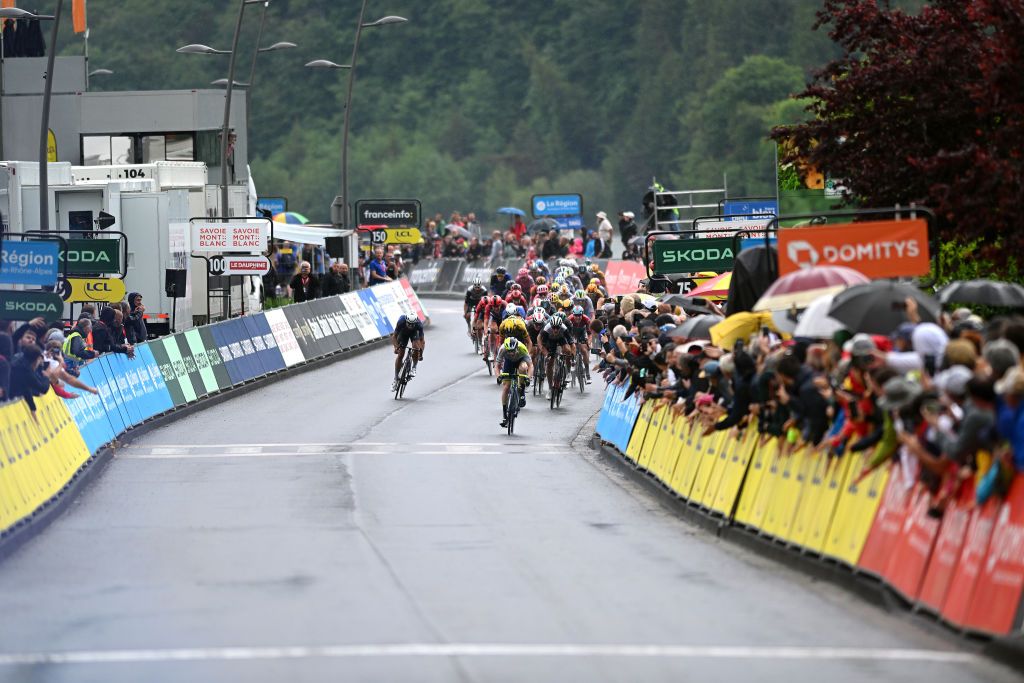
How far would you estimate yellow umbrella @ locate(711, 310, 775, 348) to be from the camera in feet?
63.6

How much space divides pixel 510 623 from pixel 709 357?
23.2 feet

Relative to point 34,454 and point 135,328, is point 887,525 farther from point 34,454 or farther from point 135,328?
point 135,328

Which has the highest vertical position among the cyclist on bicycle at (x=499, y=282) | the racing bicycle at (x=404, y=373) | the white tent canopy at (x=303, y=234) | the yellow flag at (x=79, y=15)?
the yellow flag at (x=79, y=15)

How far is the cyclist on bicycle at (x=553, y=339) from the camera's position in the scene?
32406 mm

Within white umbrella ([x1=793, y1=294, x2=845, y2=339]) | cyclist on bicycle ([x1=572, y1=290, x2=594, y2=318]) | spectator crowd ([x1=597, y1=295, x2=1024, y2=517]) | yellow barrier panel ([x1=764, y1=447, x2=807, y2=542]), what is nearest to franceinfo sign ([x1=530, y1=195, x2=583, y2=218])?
cyclist on bicycle ([x1=572, y1=290, x2=594, y2=318])

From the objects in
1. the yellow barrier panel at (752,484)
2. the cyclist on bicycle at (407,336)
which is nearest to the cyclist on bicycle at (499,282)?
the cyclist on bicycle at (407,336)

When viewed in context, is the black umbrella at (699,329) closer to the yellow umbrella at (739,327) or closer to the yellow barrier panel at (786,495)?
the yellow umbrella at (739,327)

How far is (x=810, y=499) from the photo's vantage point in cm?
1530

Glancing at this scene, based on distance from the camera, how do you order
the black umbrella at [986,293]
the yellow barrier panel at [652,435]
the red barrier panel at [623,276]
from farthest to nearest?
the red barrier panel at [623,276], the yellow barrier panel at [652,435], the black umbrella at [986,293]

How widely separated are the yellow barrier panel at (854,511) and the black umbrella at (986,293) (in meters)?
2.71

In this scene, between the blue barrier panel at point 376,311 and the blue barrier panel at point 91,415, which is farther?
the blue barrier panel at point 376,311

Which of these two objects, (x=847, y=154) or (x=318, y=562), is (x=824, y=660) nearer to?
(x=318, y=562)

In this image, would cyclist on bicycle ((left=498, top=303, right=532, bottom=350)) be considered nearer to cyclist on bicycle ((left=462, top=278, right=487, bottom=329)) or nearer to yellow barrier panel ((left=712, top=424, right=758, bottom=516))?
yellow barrier panel ((left=712, top=424, right=758, bottom=516))

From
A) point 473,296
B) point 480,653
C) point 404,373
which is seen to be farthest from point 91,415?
point 473,296
